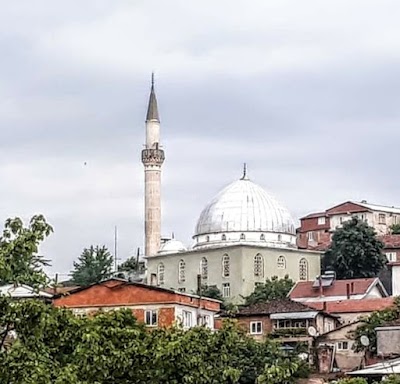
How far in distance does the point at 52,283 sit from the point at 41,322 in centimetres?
27

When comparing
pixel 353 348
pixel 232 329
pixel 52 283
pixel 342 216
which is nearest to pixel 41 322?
pixel 52 283

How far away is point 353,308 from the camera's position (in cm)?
3856

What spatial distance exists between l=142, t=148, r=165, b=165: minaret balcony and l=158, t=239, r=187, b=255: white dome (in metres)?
3.85

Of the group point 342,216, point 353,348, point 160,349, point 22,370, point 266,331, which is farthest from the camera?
point 342,216

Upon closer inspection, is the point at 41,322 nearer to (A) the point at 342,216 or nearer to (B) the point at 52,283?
(B) the point at 52,283

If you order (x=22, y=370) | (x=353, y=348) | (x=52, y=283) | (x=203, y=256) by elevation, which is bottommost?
(x=22, y=370)

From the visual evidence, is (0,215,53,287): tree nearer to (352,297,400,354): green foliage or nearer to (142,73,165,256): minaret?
(352,297,400,354): green foliage

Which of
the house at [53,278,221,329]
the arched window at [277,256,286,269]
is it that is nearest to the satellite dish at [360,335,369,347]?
the house at [53,278,221,329]

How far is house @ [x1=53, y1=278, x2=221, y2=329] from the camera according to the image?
102 feet

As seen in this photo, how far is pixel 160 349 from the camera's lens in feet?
29.7

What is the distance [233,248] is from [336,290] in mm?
5787

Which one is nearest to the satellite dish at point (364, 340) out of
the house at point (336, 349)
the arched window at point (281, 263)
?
the house at point (336, 349)

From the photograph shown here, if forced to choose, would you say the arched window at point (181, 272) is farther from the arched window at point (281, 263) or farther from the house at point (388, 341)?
the house at point (388, 341)

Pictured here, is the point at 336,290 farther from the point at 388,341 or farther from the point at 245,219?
the point at 388,341
